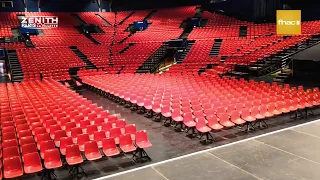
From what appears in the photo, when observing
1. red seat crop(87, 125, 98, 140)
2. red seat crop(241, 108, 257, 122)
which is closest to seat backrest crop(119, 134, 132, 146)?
red seat crop(87, 125, 98, 140)

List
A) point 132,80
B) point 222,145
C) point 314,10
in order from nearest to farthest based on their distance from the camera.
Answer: point 222,145 < point 132,80 < point 314,10

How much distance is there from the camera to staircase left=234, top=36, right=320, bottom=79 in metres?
18.4

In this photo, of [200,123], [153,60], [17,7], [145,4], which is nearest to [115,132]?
[200,123]

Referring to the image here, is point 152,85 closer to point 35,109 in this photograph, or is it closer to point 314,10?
point 35,109

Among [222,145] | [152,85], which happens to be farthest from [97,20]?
[222,145]

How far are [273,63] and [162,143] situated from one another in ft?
41.3

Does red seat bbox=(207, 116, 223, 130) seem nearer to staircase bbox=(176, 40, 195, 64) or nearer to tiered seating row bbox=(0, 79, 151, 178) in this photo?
tiered seating row bbox=(0, 79, 151, 178)

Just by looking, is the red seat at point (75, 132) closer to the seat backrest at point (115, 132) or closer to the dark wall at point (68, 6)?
the seat backrest at point (115, 132)

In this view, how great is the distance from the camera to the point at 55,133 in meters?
7.60

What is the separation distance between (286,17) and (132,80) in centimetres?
845

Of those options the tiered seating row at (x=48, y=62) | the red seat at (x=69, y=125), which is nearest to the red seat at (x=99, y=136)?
the red seat at (x=69, y=125)

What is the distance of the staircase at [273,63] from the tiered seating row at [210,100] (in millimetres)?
4525

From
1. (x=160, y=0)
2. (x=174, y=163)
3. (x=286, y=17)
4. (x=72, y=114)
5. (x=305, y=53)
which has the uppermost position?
(x=160, y=0)

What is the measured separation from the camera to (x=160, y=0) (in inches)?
1425
